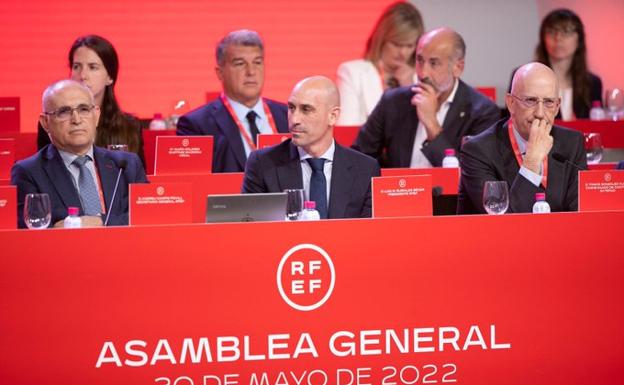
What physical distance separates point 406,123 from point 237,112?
850 millimetres

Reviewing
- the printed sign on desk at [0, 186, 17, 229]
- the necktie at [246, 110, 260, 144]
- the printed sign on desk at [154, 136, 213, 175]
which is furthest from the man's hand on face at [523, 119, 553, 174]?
the printed sign on desk at [0, 186, 17, 229]

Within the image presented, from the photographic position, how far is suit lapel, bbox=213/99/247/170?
546 cm

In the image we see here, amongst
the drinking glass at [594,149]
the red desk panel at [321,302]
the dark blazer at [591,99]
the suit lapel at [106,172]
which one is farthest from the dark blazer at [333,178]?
the dark blazer at [591,99]

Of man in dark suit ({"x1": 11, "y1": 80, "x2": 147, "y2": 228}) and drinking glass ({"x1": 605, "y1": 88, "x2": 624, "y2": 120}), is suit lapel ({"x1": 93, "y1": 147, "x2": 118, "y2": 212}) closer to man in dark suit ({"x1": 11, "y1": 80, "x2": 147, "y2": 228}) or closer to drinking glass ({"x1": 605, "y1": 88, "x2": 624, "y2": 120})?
man in dark suit ({"x1": 11, "y1": 80, "x2": 147, "y2": 228})

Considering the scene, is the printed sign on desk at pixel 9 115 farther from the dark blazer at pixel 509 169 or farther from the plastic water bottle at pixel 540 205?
the plastic water bottle at pixel 540 205

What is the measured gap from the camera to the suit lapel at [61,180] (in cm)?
415

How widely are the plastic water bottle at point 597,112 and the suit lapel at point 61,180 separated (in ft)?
11.7

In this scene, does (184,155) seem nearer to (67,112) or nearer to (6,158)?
(67,112)

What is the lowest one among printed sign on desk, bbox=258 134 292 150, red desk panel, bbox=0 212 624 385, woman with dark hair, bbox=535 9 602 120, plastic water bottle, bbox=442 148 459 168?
red desk panel, bbox=0 212 624 385

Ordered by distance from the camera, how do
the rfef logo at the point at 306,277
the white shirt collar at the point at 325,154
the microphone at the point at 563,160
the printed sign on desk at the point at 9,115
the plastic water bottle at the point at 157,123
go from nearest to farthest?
the rfef logo at the point at 306,277, the microphone at the point at 563,160, the white shirt collar at the point at 325,154, the printed sign on desk at the point at 9,115, the plastic water bottle at the point at 157,123

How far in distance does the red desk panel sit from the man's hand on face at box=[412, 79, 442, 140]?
6.46 ft

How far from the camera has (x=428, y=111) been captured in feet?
17.9

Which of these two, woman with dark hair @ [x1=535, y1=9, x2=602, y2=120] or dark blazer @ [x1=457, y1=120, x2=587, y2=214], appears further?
woman with dark hair @ [x1=535, y1=9, x2=602, y2=120]

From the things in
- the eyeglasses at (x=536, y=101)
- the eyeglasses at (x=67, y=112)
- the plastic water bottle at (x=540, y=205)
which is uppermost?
the eyeglasses at (x=536, y=101)
